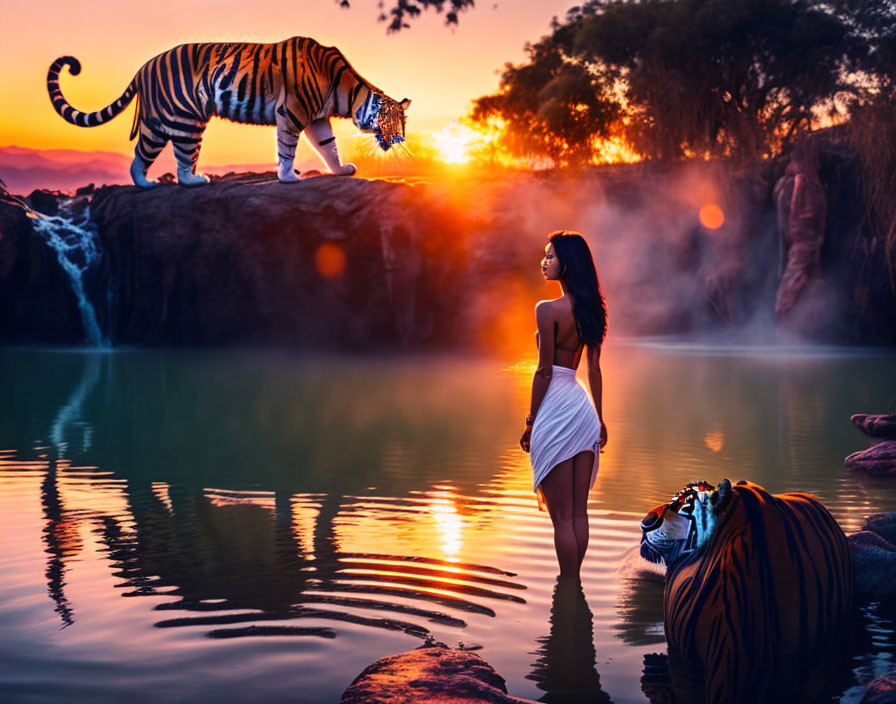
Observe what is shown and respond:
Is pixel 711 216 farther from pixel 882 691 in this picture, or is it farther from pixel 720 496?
pixel 882 691

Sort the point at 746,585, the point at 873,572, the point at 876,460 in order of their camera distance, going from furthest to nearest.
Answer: the point at 876,460, the point at 873,572, the point at 746,585

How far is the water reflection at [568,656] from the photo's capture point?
399 centimetres

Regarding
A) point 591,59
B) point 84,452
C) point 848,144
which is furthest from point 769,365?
point 591,59

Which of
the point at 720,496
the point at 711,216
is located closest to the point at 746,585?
the point at 720,496

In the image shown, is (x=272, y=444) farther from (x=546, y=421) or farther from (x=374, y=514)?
(x=546, y=421)

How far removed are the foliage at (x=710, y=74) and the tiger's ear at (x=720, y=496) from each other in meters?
26.8

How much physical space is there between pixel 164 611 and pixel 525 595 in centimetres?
172

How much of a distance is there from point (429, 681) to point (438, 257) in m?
22.9

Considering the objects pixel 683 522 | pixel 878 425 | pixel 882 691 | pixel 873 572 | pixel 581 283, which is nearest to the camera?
pixel 882 691

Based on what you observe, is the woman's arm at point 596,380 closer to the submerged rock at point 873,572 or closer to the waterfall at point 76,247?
the submerged rock at point 873,572

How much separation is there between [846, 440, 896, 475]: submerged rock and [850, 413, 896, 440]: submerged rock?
1551 mm

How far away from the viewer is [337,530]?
270 inches

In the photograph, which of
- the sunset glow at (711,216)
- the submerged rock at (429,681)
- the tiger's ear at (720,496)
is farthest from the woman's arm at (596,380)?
the sunset glow at (711,216)

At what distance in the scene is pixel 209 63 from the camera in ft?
74.0
